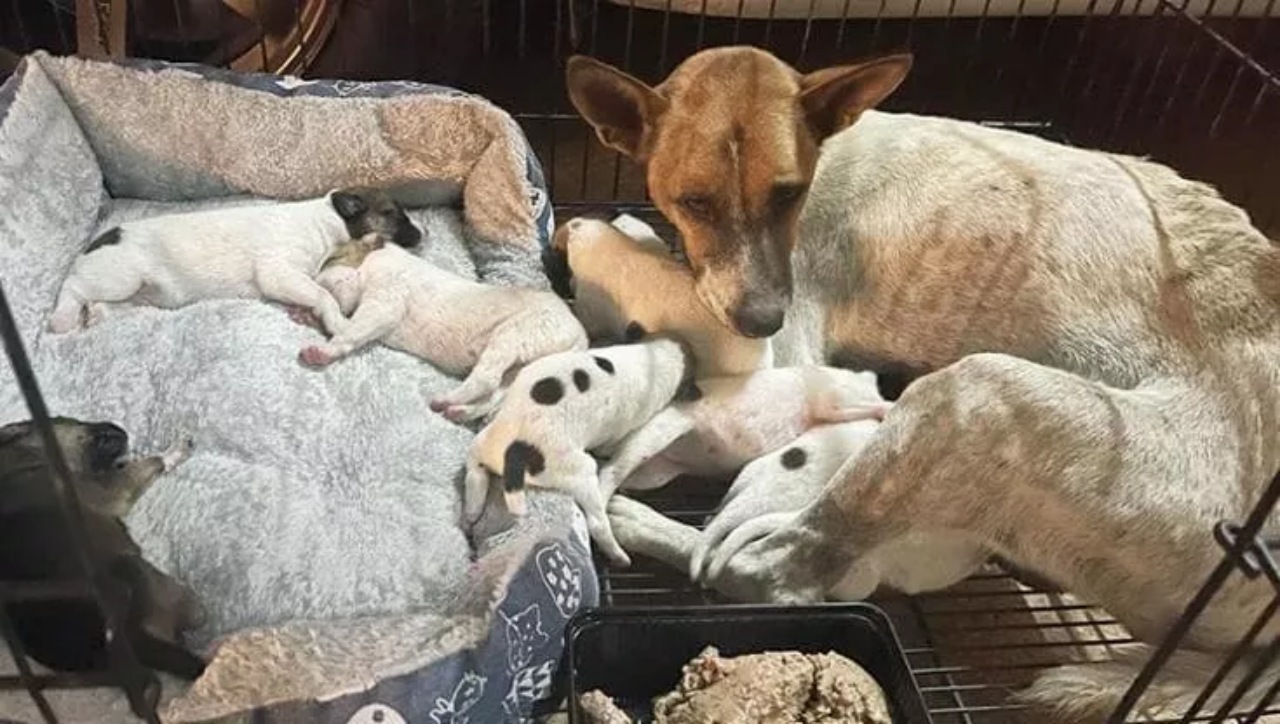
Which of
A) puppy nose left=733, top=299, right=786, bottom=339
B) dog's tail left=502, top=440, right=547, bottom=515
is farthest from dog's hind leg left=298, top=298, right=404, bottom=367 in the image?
puppy nose left=733, top=299, right=786, bottom=339

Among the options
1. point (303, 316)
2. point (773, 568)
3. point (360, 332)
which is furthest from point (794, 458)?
point (303, 316)

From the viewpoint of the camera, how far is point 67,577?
1.56 metres

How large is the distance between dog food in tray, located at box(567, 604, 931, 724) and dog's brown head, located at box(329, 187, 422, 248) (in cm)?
105

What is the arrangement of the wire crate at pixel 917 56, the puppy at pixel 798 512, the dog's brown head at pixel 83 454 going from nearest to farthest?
the dog's brown head at pixel 83 454 < the puppy at pixel 798 512 < the wire crate at pixel 917 56

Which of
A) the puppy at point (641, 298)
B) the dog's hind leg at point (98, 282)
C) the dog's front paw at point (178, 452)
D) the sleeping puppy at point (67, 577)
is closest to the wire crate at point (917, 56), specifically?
the puppy at point (641, 298)

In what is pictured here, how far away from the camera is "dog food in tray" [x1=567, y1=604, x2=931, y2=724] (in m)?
1.75

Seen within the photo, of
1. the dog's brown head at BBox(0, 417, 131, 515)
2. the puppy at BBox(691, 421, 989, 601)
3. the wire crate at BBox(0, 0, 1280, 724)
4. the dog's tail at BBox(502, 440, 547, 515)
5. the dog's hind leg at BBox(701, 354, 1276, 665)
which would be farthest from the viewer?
the wire crate at BBox(0, 0, 1280, 724)

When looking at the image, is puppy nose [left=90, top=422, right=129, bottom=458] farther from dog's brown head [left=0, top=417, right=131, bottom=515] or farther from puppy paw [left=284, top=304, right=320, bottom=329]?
puppy paw [left=284, top=304, right=320, bottom=329]

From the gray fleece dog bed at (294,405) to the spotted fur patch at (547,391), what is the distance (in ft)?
0.52

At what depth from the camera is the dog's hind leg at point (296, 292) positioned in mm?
2268

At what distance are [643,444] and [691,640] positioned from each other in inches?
16.7

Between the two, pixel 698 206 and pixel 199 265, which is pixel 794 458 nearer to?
pixel 698 206

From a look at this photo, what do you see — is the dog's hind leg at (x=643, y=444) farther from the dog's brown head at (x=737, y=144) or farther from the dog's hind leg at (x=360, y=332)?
the dog's hind leg at (x=360, y=332)

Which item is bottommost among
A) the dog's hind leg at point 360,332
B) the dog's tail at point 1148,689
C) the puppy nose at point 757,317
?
the dog's tail at point 1148,689
